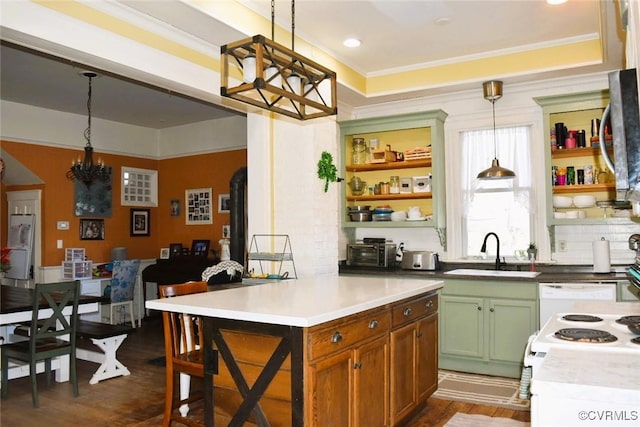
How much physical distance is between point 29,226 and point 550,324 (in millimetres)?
7077

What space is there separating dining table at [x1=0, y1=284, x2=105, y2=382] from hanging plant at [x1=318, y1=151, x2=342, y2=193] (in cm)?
236

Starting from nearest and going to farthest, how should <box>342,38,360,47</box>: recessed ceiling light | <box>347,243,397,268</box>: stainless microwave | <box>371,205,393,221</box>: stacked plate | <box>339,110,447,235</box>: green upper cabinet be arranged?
<box>342,38,360,47</box>: recessed ceiling light, <box>339,110,447,235</box>: green upper cabinet, <box>347,243,397,268</box>: stainless microwave, <box>371,205,393,221</box>: stacked plate

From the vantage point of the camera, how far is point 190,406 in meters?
3.77

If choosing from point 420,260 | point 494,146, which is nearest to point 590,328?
point 420,260

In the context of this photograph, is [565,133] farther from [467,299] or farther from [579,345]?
[579,345]

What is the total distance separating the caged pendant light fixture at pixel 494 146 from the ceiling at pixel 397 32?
109mm

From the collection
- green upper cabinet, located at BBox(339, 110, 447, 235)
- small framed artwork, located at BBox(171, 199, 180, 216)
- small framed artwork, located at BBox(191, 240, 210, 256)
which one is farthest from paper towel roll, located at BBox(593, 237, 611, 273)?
small framed artwork, located at BBox(171, 199, 180, 216)

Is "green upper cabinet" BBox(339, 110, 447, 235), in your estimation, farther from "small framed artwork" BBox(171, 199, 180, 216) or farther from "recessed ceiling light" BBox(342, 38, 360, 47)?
"small framed artwork" BBox(171, 199, 180, 216)

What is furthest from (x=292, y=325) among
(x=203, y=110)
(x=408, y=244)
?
(x=203, y=110)

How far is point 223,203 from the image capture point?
7.70m

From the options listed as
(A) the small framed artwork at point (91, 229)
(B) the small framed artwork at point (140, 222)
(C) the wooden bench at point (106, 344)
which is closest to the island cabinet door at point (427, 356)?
(C) the wooden bench at point (106, 344)

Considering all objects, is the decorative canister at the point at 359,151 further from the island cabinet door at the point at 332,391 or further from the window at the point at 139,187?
the window at the point at 139,187

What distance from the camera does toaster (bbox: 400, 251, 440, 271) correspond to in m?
5.18

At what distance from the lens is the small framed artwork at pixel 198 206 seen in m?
7.88
